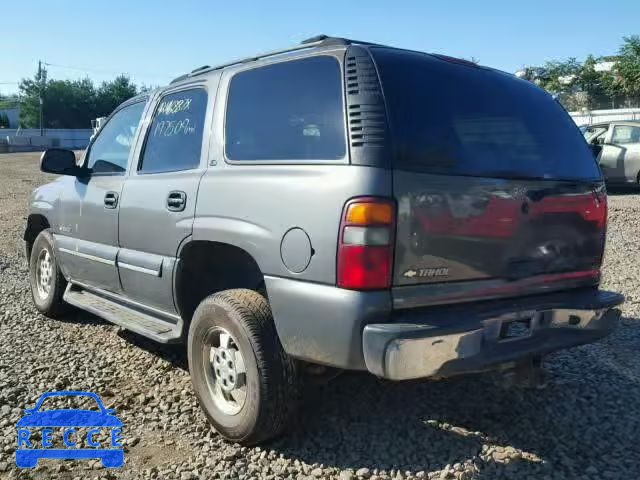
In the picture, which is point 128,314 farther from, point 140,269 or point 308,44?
point 308,44

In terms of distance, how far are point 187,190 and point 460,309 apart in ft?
5.58

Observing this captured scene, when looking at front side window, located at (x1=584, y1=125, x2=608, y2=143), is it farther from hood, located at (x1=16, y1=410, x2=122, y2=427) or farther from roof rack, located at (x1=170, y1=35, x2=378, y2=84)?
hood, located at (x1=16, y1=410, x2=122, y2=427)

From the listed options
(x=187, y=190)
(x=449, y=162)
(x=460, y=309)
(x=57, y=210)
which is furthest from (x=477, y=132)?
(x=57, y=210)

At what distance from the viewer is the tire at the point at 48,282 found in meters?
5.35

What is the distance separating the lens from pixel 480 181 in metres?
2.89

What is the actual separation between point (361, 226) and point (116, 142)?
283 cm

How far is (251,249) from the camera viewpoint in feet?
9.97

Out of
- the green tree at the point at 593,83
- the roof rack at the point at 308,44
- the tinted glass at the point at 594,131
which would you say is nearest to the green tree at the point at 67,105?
the green tree at the point at 593,83

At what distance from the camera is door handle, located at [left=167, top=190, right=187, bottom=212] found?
356cm

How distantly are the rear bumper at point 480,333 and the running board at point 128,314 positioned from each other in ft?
5.32

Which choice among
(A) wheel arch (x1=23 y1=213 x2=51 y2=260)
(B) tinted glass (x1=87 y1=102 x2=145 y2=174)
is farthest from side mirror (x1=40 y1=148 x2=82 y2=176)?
(A) wheel arch (x1=23 y1=213 x2=51 y2=260)

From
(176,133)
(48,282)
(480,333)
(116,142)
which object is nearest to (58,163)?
(116,142)

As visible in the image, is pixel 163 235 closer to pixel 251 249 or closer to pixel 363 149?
pixel 251 249

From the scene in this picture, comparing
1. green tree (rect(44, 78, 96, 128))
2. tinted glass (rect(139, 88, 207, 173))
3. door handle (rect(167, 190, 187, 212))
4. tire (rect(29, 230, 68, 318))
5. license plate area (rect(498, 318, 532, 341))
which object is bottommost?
tire (rect(29, 230, 68, 318))
